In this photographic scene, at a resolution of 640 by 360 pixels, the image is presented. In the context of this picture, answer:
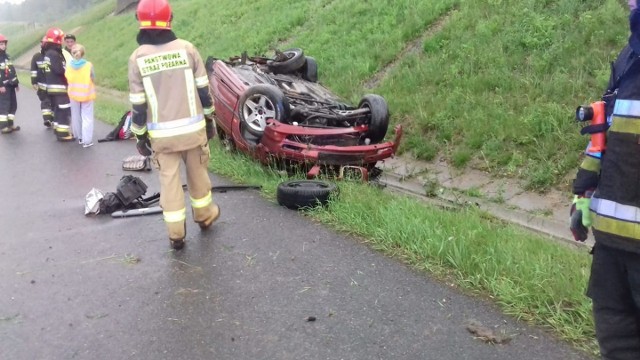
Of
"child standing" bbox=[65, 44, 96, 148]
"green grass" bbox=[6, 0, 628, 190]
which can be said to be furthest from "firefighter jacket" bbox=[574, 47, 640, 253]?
"child standing" bbox=[65, 44, 96, 148]

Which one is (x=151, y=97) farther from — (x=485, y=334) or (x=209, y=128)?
(x=485, y=334)

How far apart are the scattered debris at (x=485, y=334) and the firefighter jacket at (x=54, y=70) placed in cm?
909

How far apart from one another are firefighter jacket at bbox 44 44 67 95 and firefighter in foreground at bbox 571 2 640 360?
9691 mm

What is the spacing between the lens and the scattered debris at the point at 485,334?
10.3 ft

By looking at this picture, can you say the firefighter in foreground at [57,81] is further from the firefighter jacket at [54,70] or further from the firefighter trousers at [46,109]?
the firefighter trousers at [46,109]

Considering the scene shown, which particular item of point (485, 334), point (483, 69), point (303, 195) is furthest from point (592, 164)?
point (483, 69)

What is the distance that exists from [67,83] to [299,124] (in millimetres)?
5679

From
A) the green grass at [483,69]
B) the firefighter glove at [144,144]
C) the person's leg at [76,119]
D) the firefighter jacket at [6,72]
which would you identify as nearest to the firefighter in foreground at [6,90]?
the firefighter jacket at [6,72]

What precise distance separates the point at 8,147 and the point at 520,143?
8.25 m

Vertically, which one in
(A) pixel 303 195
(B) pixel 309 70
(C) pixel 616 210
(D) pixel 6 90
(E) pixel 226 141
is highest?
(C) pixel 616 210

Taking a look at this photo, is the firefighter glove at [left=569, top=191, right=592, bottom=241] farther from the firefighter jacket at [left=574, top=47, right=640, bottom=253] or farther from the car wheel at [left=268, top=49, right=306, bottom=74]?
the car wheel at [left=268, top=49, right=306, bottom=74]

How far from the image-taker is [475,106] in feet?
25.9

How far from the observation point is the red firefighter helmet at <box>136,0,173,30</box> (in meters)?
4.47

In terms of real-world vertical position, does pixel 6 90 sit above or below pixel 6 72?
below
